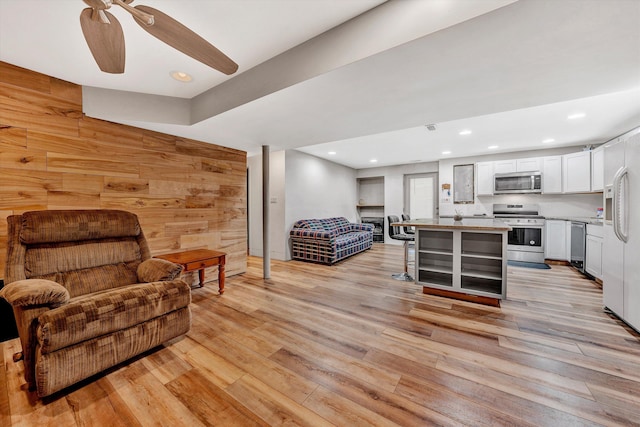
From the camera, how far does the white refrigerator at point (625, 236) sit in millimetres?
2143

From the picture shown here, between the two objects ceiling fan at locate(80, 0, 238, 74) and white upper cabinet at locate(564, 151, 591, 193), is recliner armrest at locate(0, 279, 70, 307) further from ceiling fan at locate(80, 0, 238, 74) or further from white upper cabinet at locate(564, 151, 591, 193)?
white upper cabinet at locate(564, 151, 591, 193)

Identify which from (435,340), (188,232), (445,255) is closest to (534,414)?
(435,340)

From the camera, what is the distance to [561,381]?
160 centimetres

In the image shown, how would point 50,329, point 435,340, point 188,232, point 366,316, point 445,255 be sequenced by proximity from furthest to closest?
1. point 188,232
2. point 445,255
3. point 366,316
4. point 435,340
5. point 50,329

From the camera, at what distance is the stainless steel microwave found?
16.5ft

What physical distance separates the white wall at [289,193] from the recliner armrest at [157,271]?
9.83ft

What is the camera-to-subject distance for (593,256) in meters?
3.62

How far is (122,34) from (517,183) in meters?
6.60

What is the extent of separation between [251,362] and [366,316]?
49.2 inches

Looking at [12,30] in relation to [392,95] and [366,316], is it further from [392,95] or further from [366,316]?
[366,316]

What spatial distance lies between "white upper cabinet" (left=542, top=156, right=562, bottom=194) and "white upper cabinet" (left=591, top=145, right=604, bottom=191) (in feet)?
1.66

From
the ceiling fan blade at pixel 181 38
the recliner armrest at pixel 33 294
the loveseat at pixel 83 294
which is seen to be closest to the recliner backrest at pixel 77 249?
the loveseat at pixel 83 294

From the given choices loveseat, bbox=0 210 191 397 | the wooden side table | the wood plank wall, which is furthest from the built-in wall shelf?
loveseat, bbox=0 210 191 397

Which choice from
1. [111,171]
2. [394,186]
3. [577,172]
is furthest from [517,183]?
[111,171]
